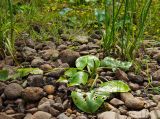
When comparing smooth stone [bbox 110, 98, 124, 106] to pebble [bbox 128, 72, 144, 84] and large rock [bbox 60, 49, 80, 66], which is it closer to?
pebble [bbox 128, 72, 144, 84]

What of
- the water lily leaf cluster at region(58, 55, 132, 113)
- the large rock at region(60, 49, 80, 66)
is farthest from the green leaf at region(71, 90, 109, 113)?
the large rock at region(60, 49, 80, 66)

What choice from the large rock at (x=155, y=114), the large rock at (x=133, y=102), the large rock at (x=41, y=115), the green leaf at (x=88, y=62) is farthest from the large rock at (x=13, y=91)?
the large rock at (x=155, y=114)

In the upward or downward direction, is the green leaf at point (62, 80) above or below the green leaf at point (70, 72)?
below

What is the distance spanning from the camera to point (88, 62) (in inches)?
78.6

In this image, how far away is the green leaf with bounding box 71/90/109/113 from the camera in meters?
1.69

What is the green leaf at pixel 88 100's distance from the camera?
5.54ft

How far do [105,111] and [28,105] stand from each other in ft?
1.09

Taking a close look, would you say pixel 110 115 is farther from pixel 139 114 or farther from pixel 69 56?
pixel 69 56

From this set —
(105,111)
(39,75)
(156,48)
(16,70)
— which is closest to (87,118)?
(105,111)

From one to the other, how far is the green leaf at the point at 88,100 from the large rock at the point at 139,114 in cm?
14

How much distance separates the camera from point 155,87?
1.89 metres

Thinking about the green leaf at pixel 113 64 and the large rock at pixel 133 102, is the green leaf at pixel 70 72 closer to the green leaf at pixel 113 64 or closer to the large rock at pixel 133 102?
the green leaf at pixel 113 64

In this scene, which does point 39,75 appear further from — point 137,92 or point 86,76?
point 137,92

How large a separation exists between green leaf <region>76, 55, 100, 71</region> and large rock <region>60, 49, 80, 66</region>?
0.06 metres
